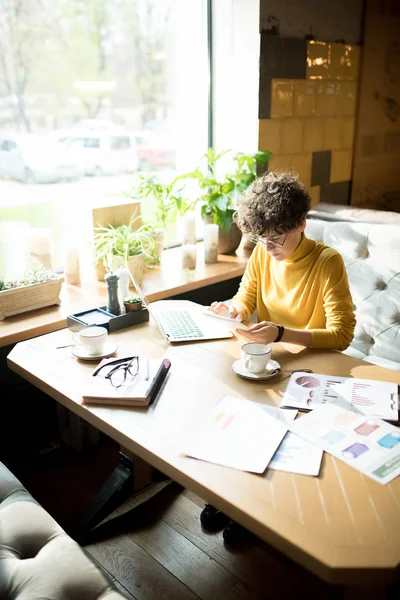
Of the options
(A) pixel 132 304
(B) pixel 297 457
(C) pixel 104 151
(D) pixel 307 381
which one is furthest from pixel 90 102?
(B) pixel 297 457

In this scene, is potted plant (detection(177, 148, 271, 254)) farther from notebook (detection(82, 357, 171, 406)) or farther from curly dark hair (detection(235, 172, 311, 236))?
notebook (detection(82, 357, 171, 406))

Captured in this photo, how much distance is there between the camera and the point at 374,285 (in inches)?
87.7

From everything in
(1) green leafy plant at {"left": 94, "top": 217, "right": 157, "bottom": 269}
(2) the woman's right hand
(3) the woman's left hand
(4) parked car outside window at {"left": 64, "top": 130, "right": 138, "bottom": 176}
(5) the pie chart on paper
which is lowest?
(5) the pie chart on paper

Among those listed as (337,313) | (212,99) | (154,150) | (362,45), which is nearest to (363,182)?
(362,45)

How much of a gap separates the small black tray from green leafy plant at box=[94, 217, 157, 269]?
1.28ft

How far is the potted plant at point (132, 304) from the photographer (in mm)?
1911

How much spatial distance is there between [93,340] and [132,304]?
0.96 ft

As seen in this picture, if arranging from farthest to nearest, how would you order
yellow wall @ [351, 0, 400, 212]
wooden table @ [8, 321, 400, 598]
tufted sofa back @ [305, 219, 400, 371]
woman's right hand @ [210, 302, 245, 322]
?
yellow wall @ [351, 0, 400, 212]
tufted sofa back @ [305, 219, 400, 371]
woman's right hand @ [210, 302, 245, 322]
wooden table @ [8, 321, 400, 598]

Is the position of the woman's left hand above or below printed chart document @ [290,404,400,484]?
above

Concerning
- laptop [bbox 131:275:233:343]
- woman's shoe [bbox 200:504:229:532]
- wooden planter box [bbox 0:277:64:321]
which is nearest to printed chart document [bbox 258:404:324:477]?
laptop [bbox 131:275:233:343]

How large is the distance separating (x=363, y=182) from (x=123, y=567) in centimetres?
254

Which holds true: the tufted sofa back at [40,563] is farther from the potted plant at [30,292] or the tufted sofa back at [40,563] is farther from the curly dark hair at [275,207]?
the curly dark hair at [275,207]

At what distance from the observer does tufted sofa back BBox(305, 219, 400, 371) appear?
7.10 feet

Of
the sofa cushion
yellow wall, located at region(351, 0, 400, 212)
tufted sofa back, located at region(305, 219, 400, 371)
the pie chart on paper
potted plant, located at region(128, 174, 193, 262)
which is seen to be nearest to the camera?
the pie chart on paper
